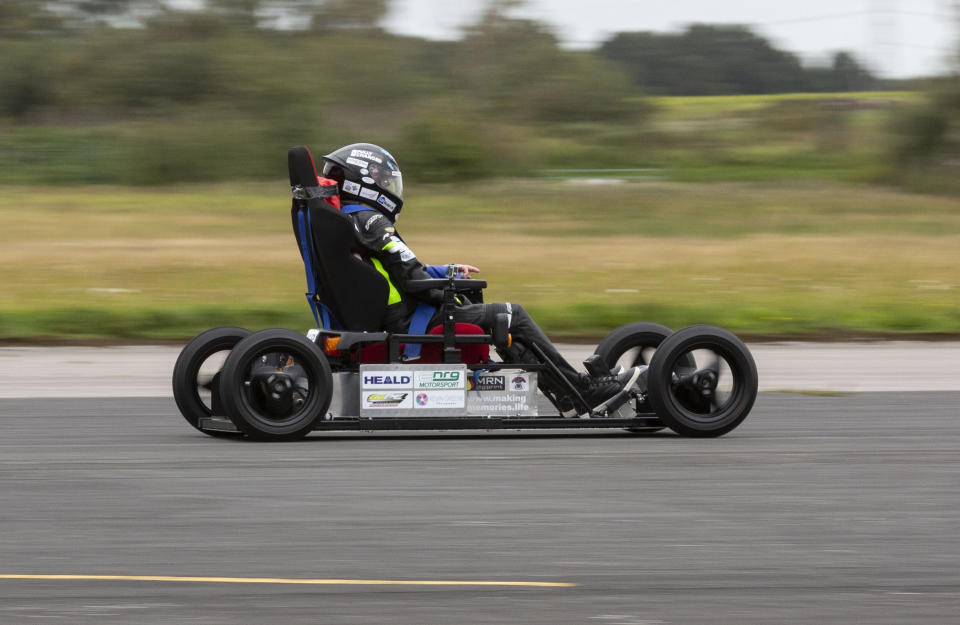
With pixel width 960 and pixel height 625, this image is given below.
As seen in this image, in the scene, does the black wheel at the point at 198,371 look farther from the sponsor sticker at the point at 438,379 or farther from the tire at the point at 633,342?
the tire at the point at 633,342

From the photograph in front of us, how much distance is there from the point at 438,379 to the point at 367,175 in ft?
4.27

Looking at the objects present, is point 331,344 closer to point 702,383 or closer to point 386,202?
point 386,202

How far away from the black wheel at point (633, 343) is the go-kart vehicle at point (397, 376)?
0.57 metres

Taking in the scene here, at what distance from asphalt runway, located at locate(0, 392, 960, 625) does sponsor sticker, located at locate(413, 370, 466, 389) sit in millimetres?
367

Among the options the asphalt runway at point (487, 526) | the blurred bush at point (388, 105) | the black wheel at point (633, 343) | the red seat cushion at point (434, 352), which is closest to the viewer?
the asphalt runway at point (487, 526)

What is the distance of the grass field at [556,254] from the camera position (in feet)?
57.1

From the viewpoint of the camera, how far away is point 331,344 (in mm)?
8406

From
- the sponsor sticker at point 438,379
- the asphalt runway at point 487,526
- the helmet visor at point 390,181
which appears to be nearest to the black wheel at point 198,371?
the asphalt runway at point 487,526

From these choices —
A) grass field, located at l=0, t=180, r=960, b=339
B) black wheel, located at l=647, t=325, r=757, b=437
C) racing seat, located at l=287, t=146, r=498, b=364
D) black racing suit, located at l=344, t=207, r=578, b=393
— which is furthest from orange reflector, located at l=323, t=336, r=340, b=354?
grass field, located at l=0, t=180, r=960, b=339

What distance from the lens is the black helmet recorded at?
8.44 metres

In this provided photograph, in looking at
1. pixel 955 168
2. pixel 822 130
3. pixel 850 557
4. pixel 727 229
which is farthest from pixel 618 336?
pixel 822 130

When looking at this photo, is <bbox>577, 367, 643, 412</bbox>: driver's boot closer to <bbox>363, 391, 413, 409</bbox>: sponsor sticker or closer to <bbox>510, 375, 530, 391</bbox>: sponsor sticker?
<bbox>510, 375, 530, 391</bbox>: sponsor sticker

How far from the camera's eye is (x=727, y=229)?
27.9 m

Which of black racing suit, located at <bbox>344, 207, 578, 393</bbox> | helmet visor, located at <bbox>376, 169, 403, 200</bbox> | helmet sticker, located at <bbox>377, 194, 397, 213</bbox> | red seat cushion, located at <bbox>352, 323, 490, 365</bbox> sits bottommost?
red seat cushion, located at <bbox>352, 323, 490, 365</bbox>
